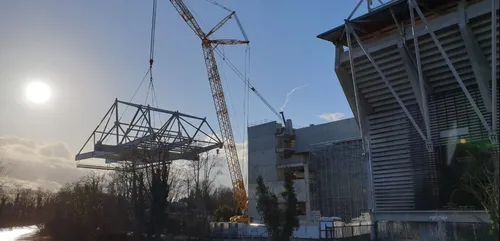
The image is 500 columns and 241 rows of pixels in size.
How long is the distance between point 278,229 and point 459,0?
645 inches

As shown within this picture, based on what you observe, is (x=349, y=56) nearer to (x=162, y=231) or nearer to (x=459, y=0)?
(x=459, y=0)

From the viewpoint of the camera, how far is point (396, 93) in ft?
87.0

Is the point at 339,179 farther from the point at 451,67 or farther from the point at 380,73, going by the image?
the point at 451,67

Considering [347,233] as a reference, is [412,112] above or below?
above

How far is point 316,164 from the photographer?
6288 cm

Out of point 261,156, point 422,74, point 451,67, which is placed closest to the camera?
point 451,67

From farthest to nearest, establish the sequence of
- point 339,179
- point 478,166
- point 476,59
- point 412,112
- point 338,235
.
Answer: point 339,179
point 338,235
point 412,112
point 478,166
point 476,59

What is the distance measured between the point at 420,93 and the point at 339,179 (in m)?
35.4

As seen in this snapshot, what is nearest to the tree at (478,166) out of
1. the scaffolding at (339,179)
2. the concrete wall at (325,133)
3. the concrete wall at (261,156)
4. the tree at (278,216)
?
the tree at (278,216)

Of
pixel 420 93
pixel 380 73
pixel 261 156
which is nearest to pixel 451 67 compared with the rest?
pixel 420 93

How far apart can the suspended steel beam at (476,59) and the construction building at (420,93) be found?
0.17 feet

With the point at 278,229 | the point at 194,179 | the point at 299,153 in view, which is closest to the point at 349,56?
the point at 278,229

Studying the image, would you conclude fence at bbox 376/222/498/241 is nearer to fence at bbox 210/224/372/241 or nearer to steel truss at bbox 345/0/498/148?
fence at bbox 210/224/372/241

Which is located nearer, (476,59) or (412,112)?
(476,59)
